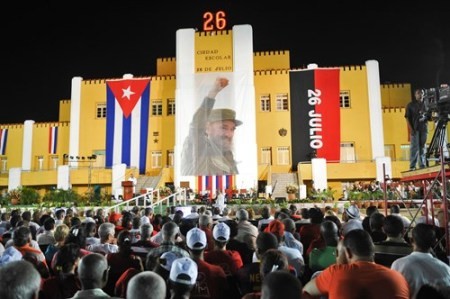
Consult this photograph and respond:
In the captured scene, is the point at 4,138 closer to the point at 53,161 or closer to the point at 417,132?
the point at 53,161

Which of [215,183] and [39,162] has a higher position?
[39,162]

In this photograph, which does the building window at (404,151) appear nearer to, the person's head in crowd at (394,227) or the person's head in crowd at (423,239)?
the person's head in crowd at (394,227)

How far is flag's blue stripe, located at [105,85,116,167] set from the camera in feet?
90.7

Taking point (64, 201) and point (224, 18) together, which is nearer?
point (64, 201)

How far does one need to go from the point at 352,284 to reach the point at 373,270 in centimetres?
17

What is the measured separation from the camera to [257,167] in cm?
2619

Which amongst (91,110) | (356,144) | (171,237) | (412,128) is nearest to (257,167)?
(356,144)

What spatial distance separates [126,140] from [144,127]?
5.01 feet

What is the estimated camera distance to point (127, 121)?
27969 millimetres

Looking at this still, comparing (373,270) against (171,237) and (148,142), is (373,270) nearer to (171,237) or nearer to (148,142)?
(171,237)

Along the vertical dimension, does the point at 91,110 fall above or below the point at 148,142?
above

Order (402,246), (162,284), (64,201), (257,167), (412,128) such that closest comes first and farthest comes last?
(162,284)
(402,246)
(412,128)
(64,201)
(257,167)

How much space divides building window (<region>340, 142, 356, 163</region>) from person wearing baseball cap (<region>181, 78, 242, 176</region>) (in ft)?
24.1

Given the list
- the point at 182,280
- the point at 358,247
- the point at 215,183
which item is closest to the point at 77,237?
the point at 182,280
